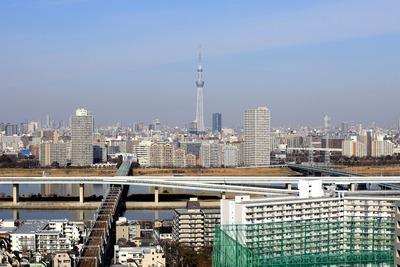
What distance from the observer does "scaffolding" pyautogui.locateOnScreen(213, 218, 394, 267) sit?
18.8ft

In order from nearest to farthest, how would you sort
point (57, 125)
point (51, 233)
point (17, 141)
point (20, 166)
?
point (51, 233) → point (20, 166) → point (17, 141) → point (57, 125)

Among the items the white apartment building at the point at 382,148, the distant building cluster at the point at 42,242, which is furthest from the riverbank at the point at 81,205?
the white apartment building at the point at 382,148

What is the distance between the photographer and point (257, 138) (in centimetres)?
2570

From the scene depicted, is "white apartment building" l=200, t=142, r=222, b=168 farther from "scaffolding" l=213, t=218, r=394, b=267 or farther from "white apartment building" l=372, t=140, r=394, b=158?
"scaffolding" l=213, t=218, r=394, b=267

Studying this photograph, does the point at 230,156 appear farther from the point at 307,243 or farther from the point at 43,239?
the point at 307,243

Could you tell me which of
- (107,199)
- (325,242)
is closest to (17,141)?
(107,199)

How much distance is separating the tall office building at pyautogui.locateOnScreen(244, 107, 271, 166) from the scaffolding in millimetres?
18074

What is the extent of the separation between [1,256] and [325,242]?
2.87 meters

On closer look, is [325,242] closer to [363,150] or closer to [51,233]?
[51,233]

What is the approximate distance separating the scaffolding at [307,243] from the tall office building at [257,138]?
1807 centimetres

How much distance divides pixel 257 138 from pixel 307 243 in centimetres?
1912

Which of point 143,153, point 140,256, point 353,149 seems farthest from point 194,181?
point 353,149

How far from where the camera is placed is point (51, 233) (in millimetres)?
8773

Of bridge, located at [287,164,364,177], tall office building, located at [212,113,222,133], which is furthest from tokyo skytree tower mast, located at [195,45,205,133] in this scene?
bridge, located at [287,164,364,177]
